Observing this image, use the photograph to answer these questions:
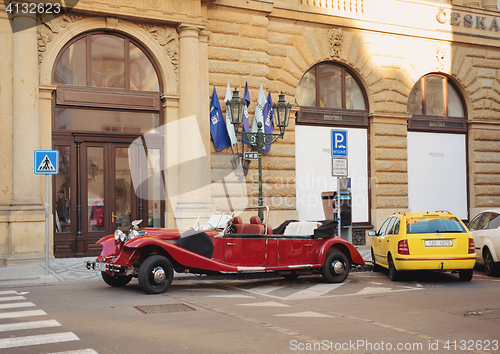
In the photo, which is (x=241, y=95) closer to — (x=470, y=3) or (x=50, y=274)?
(x=50, y=274)

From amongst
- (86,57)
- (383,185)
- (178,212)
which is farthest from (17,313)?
(383,185)

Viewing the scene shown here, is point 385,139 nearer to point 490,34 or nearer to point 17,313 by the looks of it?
point 490,34

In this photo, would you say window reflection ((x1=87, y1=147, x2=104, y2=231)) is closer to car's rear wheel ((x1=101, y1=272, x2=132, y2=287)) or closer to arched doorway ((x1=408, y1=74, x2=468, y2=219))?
car's rear wheel ((x1=101, y1=272, x2=132, y2=287))

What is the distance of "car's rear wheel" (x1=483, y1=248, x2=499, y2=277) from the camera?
1274cm

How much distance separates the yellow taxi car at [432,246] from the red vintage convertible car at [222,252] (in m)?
0.98

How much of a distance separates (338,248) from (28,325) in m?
6.69

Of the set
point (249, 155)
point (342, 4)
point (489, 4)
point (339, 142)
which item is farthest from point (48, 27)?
point (489, 4)

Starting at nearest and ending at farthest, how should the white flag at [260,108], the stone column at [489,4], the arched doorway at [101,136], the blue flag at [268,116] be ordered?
the arched doorway at [101,136], the white flag at [260,108], the blue flag at [268,116], the stone column at [489,4]

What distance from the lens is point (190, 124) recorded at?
16.9 metres

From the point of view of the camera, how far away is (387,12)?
20.3m

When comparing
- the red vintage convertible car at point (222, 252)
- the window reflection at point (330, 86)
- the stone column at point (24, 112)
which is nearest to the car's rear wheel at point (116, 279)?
the red vintage convertible car at point (222, 252)

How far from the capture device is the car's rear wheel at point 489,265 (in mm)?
12742

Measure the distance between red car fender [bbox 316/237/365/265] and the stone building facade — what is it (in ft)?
18.6

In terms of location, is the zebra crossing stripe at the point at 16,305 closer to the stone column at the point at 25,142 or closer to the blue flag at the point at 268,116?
the stone column at the point at 25,142
